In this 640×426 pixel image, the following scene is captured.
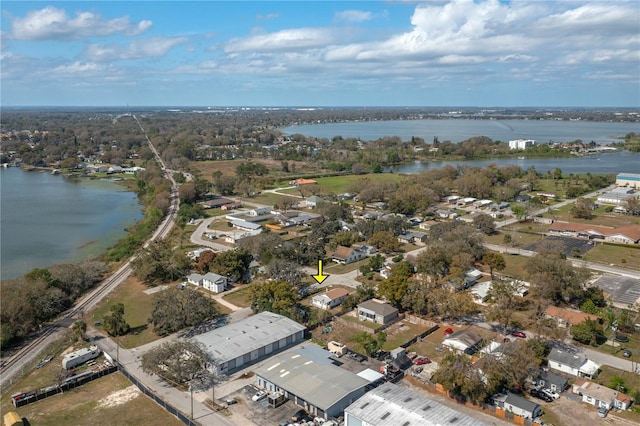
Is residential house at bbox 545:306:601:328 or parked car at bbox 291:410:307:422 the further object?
residential house at bbox 545:306:601:328

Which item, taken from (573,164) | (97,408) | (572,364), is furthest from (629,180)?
(97,408)

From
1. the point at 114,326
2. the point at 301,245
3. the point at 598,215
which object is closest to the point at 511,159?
the point at 598,215

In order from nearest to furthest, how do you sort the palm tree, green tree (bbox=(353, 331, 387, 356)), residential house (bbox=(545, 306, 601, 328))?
green tree (bbox=(353, 331, 387, 356)) → the palm tree → residential house (bbox=(545, 306, 601, 328))

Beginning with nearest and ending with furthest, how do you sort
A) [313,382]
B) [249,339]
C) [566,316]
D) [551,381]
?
[313,382]
[551,381]
[249,339]
[566,316]

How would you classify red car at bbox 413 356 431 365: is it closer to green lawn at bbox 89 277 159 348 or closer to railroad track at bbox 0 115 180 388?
green lawn at bbox 89 277 159 348

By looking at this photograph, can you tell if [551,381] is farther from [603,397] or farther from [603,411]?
[603,411]

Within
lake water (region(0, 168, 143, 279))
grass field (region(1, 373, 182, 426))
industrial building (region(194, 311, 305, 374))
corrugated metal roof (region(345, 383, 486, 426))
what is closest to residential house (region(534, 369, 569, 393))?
corrugated metal roof (region(345, 383, 486, 426))

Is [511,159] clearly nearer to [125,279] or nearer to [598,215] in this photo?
[598,215]
